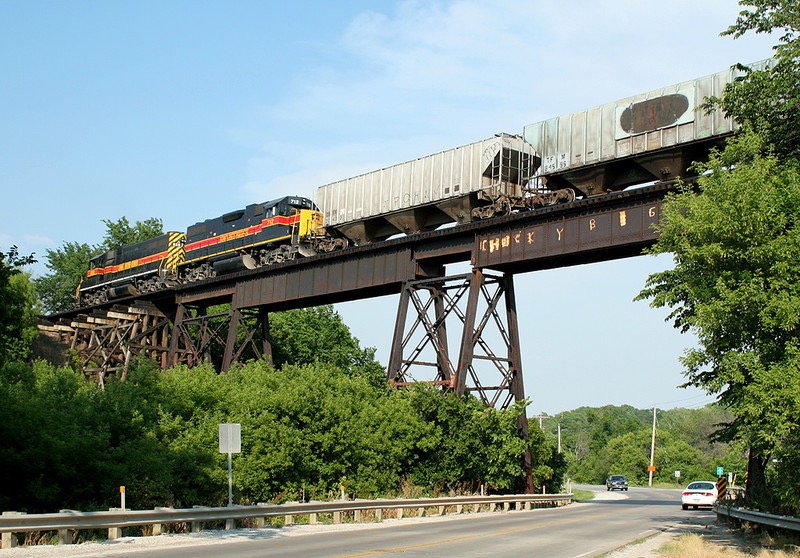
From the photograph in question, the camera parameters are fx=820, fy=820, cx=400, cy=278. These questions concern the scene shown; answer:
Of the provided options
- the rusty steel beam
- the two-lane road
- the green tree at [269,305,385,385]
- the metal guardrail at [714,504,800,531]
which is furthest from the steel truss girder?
the metal guardrail at [714,504,800,531]

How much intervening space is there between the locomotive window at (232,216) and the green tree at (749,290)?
31769mm

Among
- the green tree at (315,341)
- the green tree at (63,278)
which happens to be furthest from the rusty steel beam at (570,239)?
the green tree at (63,278)

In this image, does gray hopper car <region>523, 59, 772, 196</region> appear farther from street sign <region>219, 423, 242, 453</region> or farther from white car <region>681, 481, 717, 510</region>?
street sign <region>219, 423, 242, 453</region>

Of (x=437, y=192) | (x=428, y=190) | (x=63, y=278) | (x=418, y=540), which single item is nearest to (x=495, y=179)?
(x=437, y=192)

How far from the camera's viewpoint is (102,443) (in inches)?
787

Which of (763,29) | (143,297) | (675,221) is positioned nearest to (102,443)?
(675,221)

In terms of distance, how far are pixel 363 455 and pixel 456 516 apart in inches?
161

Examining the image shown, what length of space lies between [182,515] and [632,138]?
20.0 metres

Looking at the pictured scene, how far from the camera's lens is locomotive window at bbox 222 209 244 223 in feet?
151

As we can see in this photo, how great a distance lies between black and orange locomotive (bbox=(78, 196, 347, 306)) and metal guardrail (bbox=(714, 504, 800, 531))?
901 inches

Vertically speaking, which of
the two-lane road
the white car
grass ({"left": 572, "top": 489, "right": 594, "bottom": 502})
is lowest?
grass ({"left": 572, "top": 489, "right": 594, "bottom": 502})

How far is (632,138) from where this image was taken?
2880 cm

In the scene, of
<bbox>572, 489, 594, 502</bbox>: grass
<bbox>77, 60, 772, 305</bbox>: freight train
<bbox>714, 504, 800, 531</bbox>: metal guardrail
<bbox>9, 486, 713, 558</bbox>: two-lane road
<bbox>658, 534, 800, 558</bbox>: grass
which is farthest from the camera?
<bbox>572, 489, 594, 502</bbox>: grass

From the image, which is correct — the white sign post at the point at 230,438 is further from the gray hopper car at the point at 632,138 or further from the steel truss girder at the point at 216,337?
the steel truss girder at the point at 216,337
